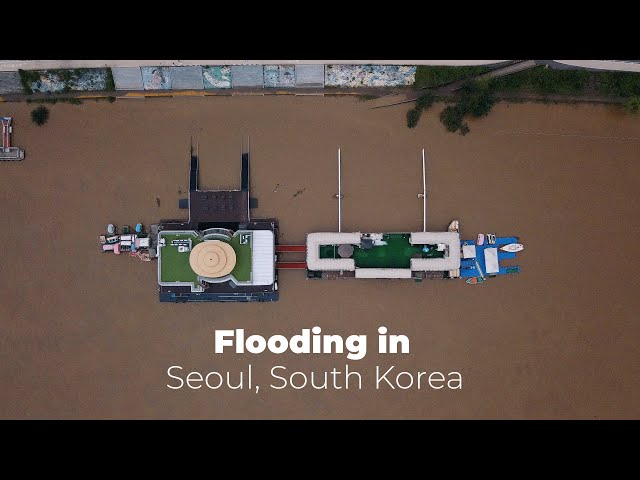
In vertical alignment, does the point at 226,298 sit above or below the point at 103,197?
below

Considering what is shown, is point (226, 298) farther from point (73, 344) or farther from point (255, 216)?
point (73, 344)

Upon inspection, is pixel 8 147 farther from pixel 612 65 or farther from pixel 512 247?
pixel 612 65

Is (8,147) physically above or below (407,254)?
above

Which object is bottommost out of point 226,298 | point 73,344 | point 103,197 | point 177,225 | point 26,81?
point 73,344

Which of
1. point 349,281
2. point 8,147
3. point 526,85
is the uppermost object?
point 526,85

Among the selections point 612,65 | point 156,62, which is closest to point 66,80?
point 156,62

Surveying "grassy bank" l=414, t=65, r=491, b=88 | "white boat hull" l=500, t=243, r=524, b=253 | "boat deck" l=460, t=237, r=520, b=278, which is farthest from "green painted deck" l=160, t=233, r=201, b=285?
"white boat hull" l=500, t=243, r=524, b=253

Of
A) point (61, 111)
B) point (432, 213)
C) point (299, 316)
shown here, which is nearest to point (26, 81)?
point (61, 111)
